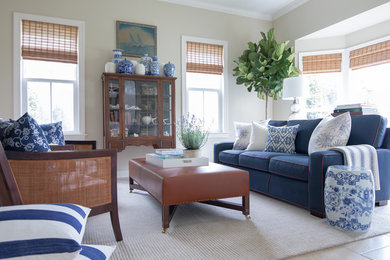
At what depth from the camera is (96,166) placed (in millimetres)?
1726

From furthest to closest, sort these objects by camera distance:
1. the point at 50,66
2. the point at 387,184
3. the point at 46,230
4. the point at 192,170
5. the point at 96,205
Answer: the point at 50,66, the point at 387,184, the point at 192,170, the point at 96,205, the point at 46,230

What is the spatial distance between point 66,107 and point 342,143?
3776 millimetres

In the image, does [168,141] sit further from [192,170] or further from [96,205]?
[96,205]

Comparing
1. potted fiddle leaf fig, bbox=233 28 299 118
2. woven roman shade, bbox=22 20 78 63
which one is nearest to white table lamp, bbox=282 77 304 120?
potted fiddle leaf fig, bbox=233 28 299 118

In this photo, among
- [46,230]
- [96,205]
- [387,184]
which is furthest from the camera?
[387,184]

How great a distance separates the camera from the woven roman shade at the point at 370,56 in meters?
4.04

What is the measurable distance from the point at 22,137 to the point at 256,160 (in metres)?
2.34

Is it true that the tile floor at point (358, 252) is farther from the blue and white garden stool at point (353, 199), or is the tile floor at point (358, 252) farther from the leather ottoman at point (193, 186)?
the leather ottoman at point (193, 186)

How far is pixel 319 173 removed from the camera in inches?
89.4

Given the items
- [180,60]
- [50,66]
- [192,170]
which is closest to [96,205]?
[192,170]

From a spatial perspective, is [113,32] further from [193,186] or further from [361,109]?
[361,109]

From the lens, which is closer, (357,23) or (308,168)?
(308,168)

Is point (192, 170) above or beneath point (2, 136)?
beneath

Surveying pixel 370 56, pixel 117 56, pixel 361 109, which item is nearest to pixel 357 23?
pixel 370 56
